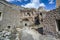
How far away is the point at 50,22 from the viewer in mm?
11391

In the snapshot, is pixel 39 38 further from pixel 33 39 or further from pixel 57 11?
pixel 57 11

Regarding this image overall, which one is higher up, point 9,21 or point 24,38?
point 9,21

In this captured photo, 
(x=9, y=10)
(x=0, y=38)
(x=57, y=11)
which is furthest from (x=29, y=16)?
(x=57, y=11)

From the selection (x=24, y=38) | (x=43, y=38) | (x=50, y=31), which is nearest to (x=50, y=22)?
(x=50, y=31)

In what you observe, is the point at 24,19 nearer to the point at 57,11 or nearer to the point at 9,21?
the point at 9,21

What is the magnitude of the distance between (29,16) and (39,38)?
850 inches

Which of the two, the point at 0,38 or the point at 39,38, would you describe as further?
the point at 0,38

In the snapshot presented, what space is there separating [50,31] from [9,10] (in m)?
12.4

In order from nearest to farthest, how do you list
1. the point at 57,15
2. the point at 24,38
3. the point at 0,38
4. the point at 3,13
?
the point at 57,15
the point at 24,38
the point at 0,38
the point at 3,13

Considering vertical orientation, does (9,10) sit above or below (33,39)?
above

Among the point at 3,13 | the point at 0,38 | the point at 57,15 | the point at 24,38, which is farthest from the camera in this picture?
the point at 3,13

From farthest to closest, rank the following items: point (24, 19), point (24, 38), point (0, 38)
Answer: point (24, 19) < point (0, 38) < point (24, 38)

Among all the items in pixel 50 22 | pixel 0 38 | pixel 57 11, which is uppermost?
pixel 57 11

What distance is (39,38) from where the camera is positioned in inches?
457
